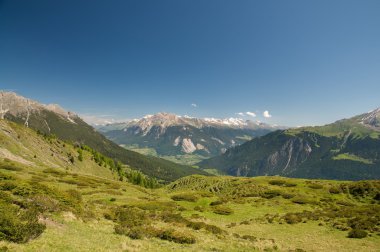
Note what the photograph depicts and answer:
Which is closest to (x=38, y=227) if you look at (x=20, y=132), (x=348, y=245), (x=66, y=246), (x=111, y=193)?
(x=66, y=246)

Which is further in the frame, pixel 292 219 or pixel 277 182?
pixel 277 182

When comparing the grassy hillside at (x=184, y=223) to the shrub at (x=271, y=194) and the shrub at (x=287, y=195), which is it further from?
the shrub at (x=271, y=194)

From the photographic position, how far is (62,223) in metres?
25.2

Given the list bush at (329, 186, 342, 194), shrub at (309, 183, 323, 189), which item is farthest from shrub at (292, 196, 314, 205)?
shrub at (309, 183, 323, 189)

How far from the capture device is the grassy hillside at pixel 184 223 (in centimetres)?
2107

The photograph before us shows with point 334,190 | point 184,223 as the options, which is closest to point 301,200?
point 334,190

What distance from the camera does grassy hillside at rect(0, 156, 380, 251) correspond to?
21.1 meters

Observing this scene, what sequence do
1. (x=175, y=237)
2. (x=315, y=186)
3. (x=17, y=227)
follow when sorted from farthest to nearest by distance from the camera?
(x=315, y=186), (x=175, y=237), (x=17, y=227)

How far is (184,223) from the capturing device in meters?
37.0

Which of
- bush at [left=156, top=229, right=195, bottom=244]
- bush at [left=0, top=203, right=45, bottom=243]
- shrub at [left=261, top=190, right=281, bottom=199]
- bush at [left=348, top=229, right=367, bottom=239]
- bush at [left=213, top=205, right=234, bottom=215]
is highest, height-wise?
bush at [left=0, top=203, right=45, bottom=243]

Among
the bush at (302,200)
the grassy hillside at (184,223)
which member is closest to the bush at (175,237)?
the grassy hillside at (184,223)

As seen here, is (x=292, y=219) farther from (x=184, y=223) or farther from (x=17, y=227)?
(x=17, y=227)

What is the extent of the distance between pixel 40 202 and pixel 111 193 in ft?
119

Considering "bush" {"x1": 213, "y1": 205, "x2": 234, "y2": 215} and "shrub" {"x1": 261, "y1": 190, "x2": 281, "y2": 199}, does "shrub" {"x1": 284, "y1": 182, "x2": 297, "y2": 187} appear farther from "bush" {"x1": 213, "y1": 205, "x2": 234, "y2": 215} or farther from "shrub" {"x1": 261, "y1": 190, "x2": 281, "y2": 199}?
"bush" {"x1": 213, "y1": 205, "x2": 234, "y2": 215}
